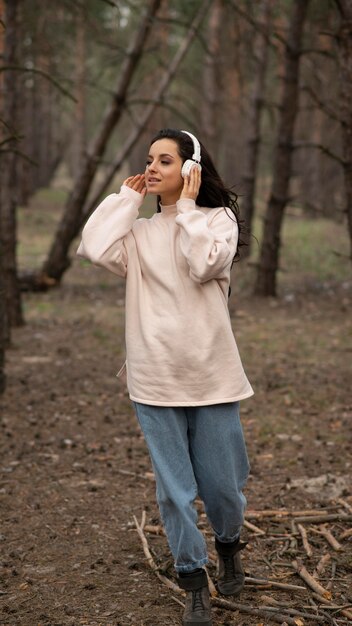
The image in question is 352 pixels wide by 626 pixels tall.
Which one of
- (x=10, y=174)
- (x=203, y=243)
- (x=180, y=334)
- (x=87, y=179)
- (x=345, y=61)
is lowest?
(x=180, y=334)

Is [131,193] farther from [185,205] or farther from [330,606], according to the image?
[330,606]

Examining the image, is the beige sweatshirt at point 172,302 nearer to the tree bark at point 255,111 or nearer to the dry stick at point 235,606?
the dry stick at point 235,606

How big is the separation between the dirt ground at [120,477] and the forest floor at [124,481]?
0.01 meters

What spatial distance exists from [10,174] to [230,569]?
24.3 ft

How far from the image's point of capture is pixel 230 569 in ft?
13.3

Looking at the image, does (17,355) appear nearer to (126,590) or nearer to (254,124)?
(126,590)

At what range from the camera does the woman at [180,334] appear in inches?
141

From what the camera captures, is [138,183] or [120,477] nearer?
[138,183]

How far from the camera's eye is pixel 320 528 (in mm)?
4898

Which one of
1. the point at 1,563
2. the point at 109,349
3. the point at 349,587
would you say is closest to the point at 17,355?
the point at 109,349

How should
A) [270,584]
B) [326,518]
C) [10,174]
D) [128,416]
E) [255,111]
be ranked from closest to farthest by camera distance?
[270,584], [326,518], [128,416], [10,174], [255,111]

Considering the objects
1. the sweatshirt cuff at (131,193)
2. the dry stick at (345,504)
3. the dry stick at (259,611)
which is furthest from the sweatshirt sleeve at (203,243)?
the dry stick at (345,504)

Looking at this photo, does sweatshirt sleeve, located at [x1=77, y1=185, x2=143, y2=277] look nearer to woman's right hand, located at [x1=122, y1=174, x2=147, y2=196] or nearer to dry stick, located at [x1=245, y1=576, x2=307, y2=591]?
woman's right hand, located at [x1=122, y1=174, x2=147, y2=196]

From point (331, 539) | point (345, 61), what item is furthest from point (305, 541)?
point (345, 61)
